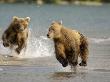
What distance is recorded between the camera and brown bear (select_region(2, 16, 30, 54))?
18312mm

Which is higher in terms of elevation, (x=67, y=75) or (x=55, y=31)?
(x=55, y=31)

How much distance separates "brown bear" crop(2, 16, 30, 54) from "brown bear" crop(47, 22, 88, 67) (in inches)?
106

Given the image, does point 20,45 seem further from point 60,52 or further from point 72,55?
point 60,52

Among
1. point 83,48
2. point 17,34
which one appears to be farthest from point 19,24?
point 83,48

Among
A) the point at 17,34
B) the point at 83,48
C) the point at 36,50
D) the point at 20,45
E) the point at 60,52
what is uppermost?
the point at 60,52

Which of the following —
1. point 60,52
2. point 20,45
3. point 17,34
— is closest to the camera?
point 60,52

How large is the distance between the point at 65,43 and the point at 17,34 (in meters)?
3.43

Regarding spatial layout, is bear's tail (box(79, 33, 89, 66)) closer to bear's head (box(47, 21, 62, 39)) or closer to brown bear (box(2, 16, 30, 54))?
bear's head (box(47, 21, 62, 39))

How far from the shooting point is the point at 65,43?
50.8ft

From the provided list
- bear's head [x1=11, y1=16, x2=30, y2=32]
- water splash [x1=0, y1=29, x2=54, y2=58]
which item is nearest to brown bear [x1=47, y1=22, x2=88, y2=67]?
bear's head [x1=11, y1=16, x2=30, y2=32]

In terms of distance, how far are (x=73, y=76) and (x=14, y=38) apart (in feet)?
13.4

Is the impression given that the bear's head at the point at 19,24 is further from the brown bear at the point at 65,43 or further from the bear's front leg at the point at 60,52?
the bear's front leg at the point at 60,52

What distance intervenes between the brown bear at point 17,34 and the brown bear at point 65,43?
2686 mm

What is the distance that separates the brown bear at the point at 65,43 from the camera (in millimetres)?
15242
